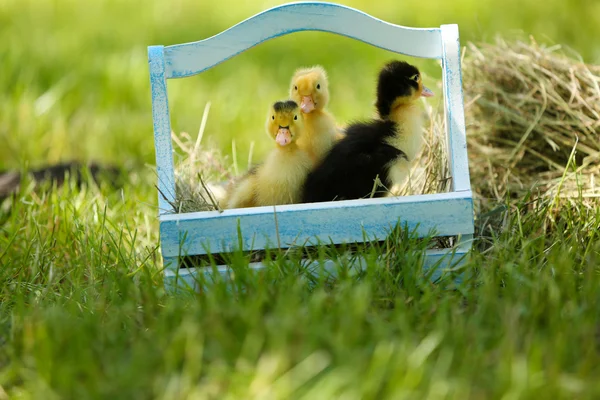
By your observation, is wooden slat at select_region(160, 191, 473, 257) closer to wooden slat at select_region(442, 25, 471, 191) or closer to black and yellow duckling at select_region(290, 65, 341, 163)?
wooden slat at select_region(442, 25, 471, 191)

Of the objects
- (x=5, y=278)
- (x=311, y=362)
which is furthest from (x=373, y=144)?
(x=5, y=278)

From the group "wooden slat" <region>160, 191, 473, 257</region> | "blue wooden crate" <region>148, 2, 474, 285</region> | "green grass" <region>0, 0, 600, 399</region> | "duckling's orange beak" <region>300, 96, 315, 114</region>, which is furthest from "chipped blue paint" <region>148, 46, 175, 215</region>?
"duckling's orange beak" <region>300, 96, 315, 114</region>

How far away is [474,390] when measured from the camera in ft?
6.29

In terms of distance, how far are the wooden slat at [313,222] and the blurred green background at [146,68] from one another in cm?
156

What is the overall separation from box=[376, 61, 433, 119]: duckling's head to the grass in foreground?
57 centimetres

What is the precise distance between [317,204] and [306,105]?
1.45 feet

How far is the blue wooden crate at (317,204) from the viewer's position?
2.66 metres

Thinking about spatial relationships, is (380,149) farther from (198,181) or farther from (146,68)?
(146,68)

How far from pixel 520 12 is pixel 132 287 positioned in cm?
541

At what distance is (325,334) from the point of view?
81.9 inches

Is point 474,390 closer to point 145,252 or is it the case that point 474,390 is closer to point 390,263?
point 390,263

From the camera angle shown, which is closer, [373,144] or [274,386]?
[274,386]

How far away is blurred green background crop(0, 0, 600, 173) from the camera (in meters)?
5.17

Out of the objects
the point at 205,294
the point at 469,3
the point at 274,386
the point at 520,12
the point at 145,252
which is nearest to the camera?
the point at 274,386
